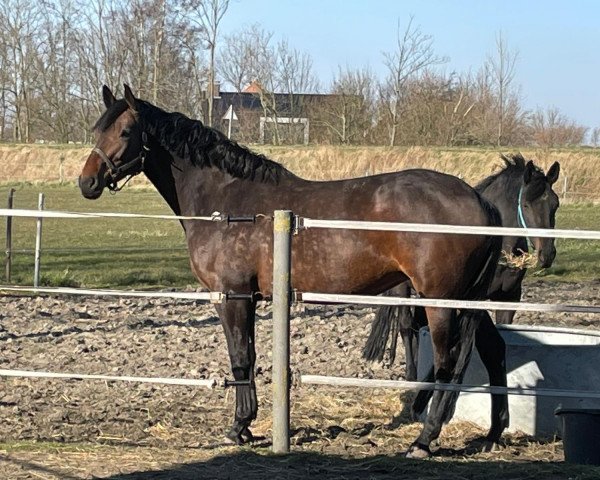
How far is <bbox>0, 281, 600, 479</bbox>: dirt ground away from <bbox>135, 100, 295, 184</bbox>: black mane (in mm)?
1682

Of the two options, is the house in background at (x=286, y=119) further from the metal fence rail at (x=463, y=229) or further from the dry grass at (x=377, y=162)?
the metal fence rail at (x=463, y=229)

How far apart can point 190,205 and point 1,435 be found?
6.11ft

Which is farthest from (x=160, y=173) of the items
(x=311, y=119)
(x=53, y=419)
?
(x=311, y=119)

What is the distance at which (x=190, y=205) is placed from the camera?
5.98 meters

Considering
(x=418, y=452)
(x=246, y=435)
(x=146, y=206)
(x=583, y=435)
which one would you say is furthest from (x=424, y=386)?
(x=146, y=206)

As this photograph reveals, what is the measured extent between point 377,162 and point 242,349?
35.9 meters

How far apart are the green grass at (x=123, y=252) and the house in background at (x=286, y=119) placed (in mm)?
17758

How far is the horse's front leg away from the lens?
213 inches

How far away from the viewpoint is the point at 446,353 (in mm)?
5195

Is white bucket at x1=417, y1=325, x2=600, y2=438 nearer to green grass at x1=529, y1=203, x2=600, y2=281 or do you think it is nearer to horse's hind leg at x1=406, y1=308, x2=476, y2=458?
horse's hind leg at x1=406, y1=308, x2=476, y2=458

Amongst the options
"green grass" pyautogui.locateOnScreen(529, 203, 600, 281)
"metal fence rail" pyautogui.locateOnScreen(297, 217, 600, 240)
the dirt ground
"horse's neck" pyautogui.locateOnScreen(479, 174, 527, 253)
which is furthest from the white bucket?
A: "green grass" pyautogui.locateOnScreen(529, 203, 600, 281)

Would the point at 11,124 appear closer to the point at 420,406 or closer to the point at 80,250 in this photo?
the point at 80,250

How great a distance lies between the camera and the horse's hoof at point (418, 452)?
16.2ft

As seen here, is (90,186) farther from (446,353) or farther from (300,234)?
(446,353)
